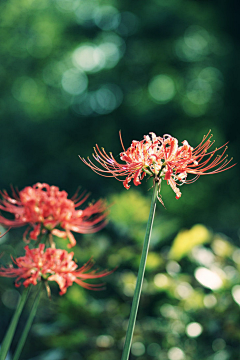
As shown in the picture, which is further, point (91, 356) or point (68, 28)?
point (68, 28)

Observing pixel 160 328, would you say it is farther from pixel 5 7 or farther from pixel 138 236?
pixel 5 7

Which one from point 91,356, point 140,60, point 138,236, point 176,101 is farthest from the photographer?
point 140,60

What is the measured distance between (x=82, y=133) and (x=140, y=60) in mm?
2359

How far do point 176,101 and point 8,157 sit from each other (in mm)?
4120

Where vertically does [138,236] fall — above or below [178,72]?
below

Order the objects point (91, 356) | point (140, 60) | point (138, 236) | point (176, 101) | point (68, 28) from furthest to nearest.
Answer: point (68, 28)
point (140, 60)
point (176, 101)
point (138, 236)
point (91, 356)

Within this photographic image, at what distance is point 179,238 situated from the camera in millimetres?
2312

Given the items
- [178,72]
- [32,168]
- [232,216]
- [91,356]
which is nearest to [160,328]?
[91,356]

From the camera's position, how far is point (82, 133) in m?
8.62

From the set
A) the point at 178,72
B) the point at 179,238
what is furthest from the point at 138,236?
the point at 178,72

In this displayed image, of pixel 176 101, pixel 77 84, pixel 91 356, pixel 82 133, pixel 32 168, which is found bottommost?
pixel 91 356

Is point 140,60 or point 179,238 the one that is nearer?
point 179,238

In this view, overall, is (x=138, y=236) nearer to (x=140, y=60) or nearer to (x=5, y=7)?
(x=140, y=60)

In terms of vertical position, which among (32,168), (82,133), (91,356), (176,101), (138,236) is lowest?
(91,356)
